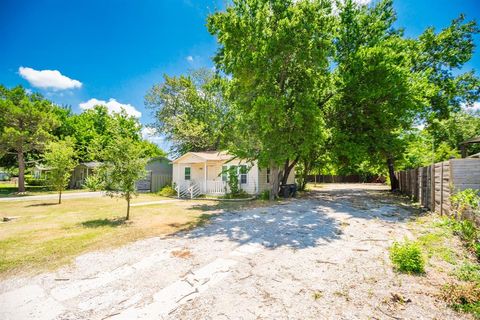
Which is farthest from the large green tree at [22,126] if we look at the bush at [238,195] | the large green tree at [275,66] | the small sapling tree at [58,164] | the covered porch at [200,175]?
the large green tree at [275,66]

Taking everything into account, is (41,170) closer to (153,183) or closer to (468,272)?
(153,183)

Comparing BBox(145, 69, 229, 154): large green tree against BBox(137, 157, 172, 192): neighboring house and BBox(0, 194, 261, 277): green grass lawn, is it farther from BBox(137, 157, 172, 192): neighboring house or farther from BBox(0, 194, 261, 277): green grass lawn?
BBox(0, 194, 261, 277): green grass lawn

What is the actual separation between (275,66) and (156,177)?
16612 mm

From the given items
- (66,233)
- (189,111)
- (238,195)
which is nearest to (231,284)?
(66,233)

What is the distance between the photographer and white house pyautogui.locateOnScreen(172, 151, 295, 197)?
55.2 feet

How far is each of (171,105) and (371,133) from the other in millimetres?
23225

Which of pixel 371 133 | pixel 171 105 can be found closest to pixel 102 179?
pixel 371 133

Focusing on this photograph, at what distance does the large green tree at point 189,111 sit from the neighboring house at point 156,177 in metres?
4.06

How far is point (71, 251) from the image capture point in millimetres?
5113

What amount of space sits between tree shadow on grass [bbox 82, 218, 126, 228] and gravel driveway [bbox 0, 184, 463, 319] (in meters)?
2.63

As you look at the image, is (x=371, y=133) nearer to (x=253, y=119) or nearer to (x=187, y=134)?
(x=253, y=119)

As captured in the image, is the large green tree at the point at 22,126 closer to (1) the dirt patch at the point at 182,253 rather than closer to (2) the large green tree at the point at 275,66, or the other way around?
(2) the large green tree at the point at 275,66

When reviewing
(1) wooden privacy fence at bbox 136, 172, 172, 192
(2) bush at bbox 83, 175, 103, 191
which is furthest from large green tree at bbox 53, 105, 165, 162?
(2) bush at bbox 83, 175, 103, 191

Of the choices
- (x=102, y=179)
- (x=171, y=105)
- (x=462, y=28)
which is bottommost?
(x=102, y=179)
